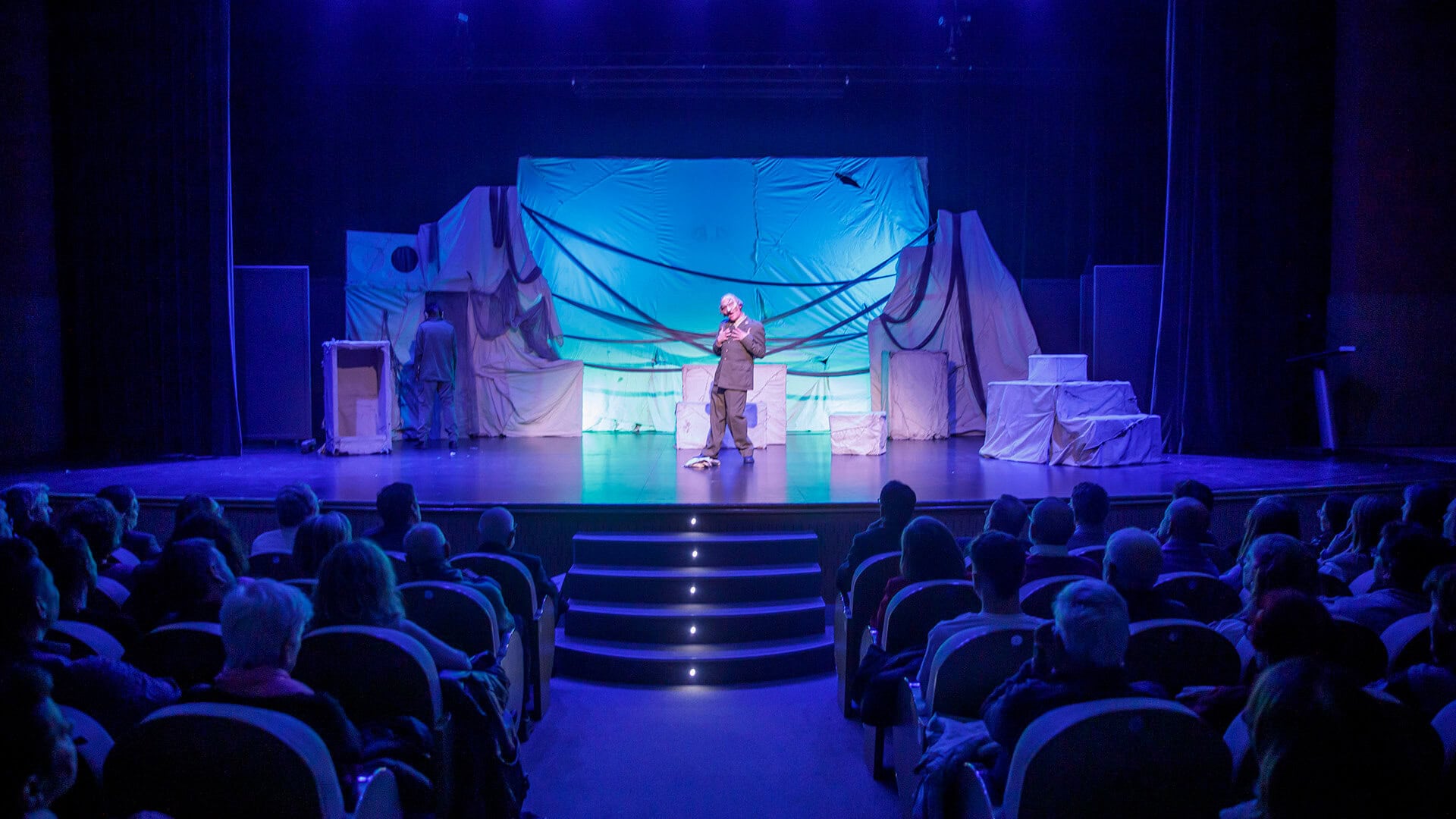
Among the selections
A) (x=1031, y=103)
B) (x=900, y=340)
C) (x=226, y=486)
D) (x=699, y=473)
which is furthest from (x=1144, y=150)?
(x=226, y=486)

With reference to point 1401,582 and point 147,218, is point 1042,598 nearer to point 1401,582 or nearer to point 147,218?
point 1401,582

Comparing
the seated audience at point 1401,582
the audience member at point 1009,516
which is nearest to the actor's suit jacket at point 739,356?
the audience member at point 1009,516

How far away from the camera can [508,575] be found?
4066 millimetres

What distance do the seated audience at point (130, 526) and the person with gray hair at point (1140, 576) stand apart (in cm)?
349

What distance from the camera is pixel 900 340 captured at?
36.9ft

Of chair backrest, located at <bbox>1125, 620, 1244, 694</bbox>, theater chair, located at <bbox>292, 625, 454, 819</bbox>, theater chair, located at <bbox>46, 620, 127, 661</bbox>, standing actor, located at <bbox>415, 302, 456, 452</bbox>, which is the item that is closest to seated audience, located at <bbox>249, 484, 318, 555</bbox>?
theater chair, located at <bbox>46, 620, 127, 661</bbox>

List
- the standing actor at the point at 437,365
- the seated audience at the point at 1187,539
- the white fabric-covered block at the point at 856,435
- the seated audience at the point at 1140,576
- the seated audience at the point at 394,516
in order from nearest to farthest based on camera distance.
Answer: the seated audience at the point at 1140,576
the seated audience at the point at 1187,539
the seated audience at the point at 394,516
the white fabric-covered block at the point at 856,435
the standing actor at the point at 437,365

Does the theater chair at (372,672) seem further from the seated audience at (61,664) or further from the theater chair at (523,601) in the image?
the theater chair at (523,601)

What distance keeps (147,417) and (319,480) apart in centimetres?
275

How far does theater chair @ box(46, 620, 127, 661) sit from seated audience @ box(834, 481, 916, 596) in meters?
2.66

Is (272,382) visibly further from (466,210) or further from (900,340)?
(900,340)

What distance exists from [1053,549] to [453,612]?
205 centimetres

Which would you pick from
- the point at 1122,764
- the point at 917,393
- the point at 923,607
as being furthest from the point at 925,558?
the point at 917,393

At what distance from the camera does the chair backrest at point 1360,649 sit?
245 cm
